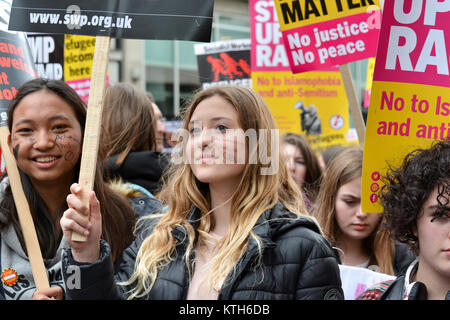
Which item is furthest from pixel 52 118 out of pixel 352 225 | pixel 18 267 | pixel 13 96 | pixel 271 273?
pixel 352 225

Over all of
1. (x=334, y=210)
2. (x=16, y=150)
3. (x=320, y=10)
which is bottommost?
(x=334, y=210)

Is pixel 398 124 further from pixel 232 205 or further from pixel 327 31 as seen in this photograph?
pixel 327 31

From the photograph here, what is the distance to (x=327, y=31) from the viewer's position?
3.46 metres

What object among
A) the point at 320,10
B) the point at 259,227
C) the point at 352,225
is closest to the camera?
the point at 259,227

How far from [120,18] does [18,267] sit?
1.10 metres

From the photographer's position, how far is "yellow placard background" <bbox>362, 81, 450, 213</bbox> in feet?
8.48

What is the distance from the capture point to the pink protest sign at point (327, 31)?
3.38m

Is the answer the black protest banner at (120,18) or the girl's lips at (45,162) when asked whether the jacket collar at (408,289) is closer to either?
the black protest banner at (120,18)

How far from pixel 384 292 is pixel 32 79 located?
1.81m

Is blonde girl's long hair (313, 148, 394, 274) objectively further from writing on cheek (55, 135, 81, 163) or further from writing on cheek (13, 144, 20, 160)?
writing on cheek (13, 144, 20, 160)

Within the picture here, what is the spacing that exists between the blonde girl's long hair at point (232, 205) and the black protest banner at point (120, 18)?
28 cm

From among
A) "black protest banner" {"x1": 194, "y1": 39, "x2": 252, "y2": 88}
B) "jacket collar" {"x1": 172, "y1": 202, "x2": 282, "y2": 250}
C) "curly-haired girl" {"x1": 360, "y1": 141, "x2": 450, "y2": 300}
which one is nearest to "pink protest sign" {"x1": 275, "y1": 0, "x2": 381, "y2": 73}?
"curly-haired girl" {"x1": 360, "y1": 141, "x2": 450, "y2": 300}

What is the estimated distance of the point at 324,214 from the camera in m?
3.94
